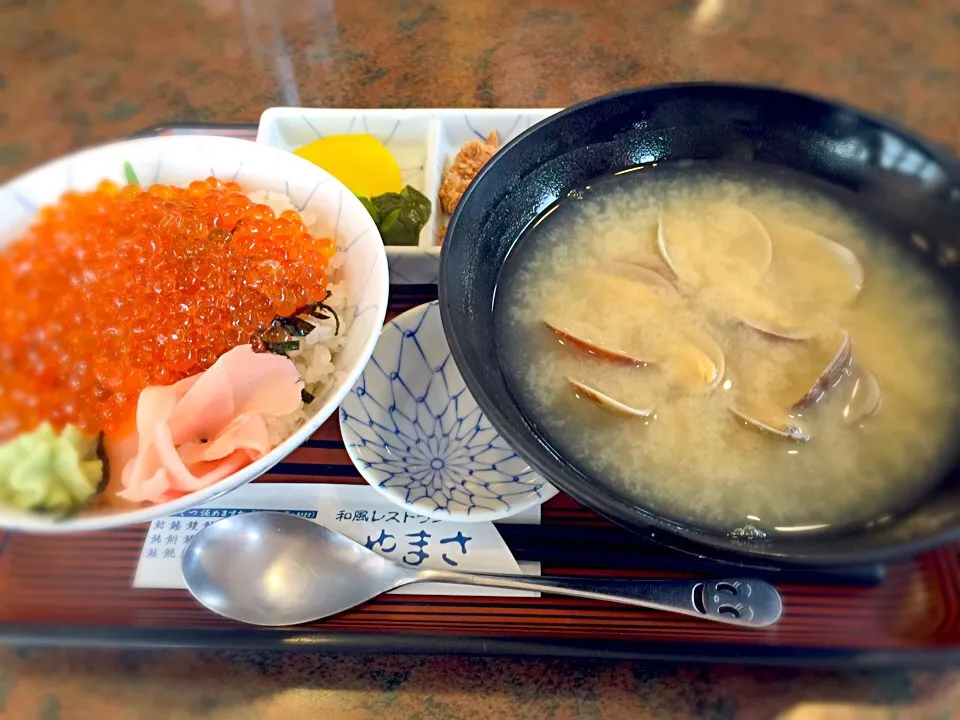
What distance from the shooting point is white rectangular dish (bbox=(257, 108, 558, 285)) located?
147 cm

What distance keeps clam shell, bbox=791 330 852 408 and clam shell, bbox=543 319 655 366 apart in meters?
0.21

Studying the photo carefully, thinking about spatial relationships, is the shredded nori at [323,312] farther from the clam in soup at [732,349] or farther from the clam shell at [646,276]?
the clam shell at [646,276]

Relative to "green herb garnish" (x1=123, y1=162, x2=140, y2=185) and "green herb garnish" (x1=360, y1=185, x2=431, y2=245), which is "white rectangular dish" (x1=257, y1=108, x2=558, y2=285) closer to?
"green herb garnish" (x1=360, y1=185, x2=431, y2=245)

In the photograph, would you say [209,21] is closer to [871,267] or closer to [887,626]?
[871,267]

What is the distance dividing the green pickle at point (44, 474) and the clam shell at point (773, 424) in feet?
2.84

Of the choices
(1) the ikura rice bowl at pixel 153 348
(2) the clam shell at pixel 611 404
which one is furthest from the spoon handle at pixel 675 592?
(1) the ikura rice bowl at pixel 153 348

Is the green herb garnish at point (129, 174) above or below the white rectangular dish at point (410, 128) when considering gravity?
above

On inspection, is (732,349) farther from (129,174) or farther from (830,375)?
(129,174)

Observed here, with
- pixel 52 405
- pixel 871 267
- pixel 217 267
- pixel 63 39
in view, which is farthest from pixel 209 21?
pixel 871 267

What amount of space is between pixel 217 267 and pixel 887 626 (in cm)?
106

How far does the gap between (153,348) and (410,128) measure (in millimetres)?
852

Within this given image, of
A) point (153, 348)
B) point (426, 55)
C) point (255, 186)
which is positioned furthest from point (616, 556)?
point (426, 55)

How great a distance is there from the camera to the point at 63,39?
75.7 inches

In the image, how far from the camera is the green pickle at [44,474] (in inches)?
31.5
